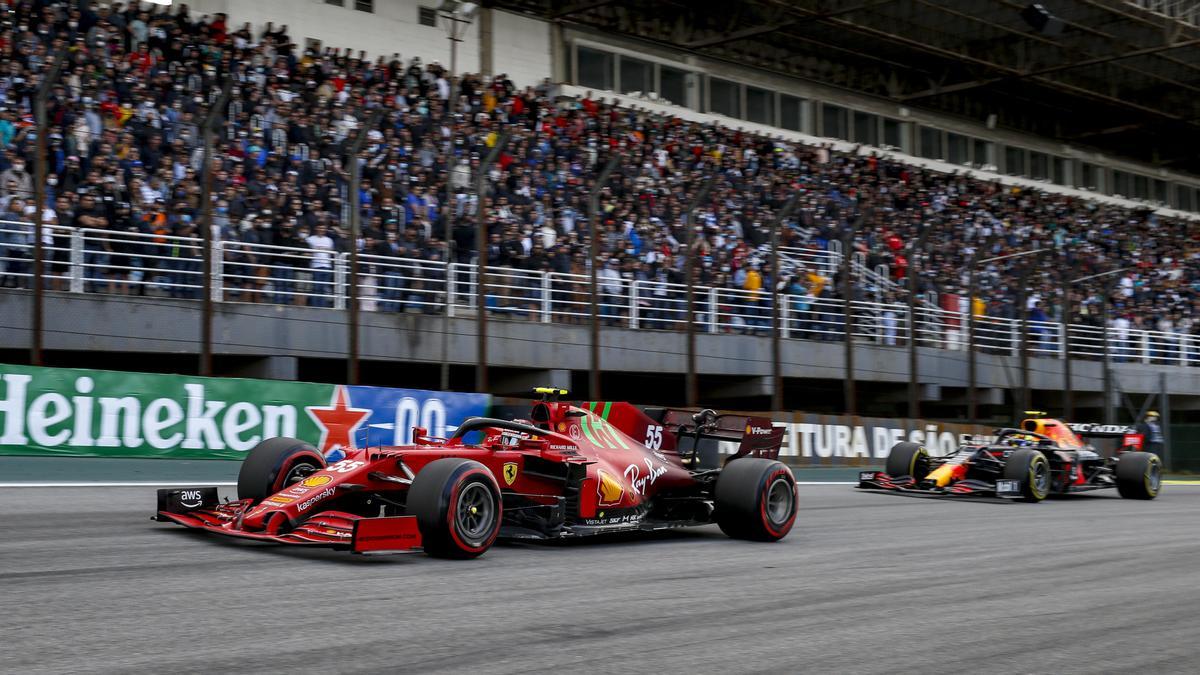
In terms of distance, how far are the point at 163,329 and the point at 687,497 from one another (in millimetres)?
9346

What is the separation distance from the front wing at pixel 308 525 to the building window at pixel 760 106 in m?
30.4

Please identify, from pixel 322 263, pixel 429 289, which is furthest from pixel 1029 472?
pixel 322 263

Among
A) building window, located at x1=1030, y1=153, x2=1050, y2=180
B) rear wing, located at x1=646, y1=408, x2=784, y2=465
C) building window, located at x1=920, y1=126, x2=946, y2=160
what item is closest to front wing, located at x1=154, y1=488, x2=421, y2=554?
rear wing, located at x1=646, y1=408, x2=784, y2=465

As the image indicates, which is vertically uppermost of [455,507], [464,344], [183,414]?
[464,344]

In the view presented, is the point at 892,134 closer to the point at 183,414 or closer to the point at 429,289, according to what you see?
the point at 429,289

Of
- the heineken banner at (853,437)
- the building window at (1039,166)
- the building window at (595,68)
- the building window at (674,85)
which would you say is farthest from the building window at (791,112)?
the heineken banner at (853,437)

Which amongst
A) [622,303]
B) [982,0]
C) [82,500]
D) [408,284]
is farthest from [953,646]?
[982,0]

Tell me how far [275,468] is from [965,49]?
3441 centimetres

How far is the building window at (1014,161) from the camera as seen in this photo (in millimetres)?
47312

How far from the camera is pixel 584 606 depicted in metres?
6.98

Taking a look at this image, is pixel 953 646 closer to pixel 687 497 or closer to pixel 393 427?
pixel 687 497

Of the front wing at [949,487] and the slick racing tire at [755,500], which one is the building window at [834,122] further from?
the slick racing tire at [755,500]

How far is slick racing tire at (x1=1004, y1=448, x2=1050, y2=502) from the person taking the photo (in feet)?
55.5

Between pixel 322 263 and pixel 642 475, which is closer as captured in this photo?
pixel 642 475
